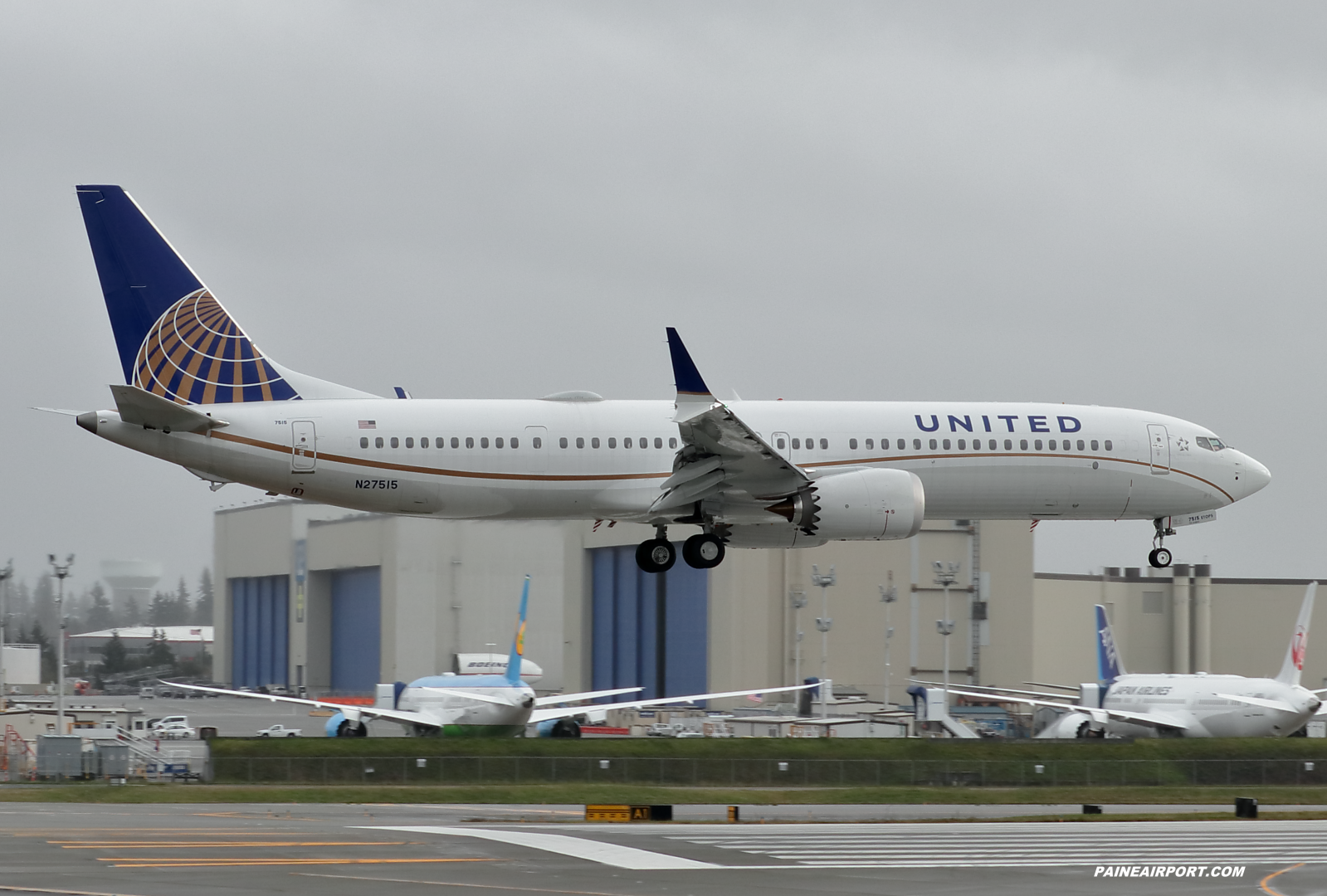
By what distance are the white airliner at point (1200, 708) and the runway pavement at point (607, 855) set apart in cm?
2029

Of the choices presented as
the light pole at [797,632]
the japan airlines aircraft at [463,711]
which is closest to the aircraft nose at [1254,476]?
the japan airlines aircraft at [463,711]

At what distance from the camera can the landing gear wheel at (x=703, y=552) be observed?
36.5m

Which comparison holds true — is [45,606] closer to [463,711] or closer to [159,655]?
[159,655]

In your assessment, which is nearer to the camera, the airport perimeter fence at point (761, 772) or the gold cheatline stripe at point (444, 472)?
the gold cheatline stripe at point (444, 472)

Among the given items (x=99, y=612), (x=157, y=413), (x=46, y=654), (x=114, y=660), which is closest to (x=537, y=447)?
(x=157, y=413)

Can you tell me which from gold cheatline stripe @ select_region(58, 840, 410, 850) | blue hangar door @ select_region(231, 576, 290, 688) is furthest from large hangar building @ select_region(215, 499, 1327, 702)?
gold cheatline stripe @ select_region(58, 840, 410, 850)

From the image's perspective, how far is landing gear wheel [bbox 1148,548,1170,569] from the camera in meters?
40.0

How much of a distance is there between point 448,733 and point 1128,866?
30440mm

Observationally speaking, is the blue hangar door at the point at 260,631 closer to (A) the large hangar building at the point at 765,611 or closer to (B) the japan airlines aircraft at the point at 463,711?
(A) the large hangar building at the point at 765,611

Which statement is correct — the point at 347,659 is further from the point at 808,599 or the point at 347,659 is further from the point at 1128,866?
the point at 1128,866

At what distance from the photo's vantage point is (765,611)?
8494cm

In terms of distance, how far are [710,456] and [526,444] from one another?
417 cm

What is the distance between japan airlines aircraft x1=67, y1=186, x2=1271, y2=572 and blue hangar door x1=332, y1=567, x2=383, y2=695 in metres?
68.8

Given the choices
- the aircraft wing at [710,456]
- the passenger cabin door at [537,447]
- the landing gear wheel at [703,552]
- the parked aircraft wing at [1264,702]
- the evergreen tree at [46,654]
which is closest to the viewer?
the aircraft wing at [710,456]
